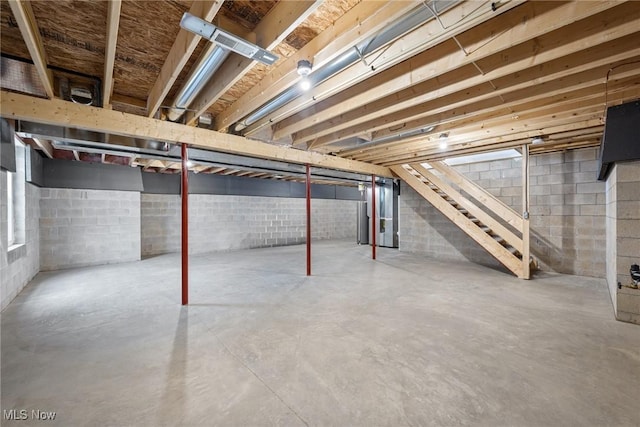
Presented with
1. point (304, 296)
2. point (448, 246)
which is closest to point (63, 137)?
point (304, 296)

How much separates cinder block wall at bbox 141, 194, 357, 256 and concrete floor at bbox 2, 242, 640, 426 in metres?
3.16

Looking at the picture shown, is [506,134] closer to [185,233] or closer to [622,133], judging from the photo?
[622,133]

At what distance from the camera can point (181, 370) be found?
5.99ft

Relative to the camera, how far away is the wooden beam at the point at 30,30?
138 cm

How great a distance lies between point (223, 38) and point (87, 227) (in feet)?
18.7

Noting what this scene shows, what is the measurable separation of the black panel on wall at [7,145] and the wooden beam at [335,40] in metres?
2.51

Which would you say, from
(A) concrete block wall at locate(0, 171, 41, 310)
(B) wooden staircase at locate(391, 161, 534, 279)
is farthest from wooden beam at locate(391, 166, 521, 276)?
(A) concrete block wall at locate(0, 171, 41, 310)

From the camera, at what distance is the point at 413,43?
5.75 feet

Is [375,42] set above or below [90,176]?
above

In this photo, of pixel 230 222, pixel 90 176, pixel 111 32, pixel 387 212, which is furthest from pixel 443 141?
pixel 90 176

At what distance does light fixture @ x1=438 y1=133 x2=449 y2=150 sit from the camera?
373 cm

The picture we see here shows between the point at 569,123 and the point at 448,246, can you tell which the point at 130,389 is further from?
the point at 448,246
